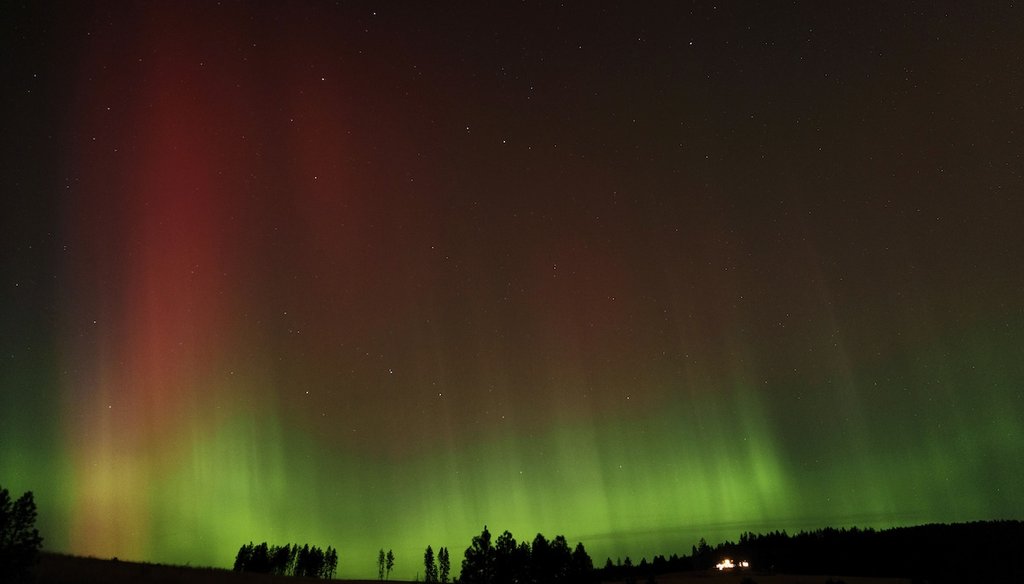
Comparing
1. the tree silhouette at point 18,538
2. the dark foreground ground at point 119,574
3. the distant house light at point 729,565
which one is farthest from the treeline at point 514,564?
the tree silhouette at point 18,538

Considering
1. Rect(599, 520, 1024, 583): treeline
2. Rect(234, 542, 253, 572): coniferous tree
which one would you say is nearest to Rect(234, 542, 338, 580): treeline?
Rect(234, 542, 253, 572): coniferous tree

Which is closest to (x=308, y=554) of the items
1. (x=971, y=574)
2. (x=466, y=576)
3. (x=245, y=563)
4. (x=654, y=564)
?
(x=245, y=563)

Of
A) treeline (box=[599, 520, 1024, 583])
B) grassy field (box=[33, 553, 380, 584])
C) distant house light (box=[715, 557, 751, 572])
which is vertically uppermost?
grassy field (box=[33, 553, 380, 584])

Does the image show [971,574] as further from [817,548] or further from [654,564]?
[654,564]

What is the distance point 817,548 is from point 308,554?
115181mm

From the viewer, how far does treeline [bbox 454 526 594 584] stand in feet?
353

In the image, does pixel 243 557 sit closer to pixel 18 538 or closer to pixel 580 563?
pixel 580 563

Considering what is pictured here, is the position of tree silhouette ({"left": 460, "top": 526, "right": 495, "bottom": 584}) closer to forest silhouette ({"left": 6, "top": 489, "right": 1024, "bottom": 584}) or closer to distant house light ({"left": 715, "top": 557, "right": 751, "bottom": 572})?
forest silhouette ({"left": 6, "top": 489, "right": 1024, "bottom": 584})

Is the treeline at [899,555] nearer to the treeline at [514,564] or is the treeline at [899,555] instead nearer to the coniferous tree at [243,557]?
the treeline at [514,564]

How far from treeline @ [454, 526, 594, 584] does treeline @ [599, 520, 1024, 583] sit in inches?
364

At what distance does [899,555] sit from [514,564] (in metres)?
83.3

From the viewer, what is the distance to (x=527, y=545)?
120688 millimetres

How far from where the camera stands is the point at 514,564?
363ft

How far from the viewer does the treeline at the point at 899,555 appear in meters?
121
